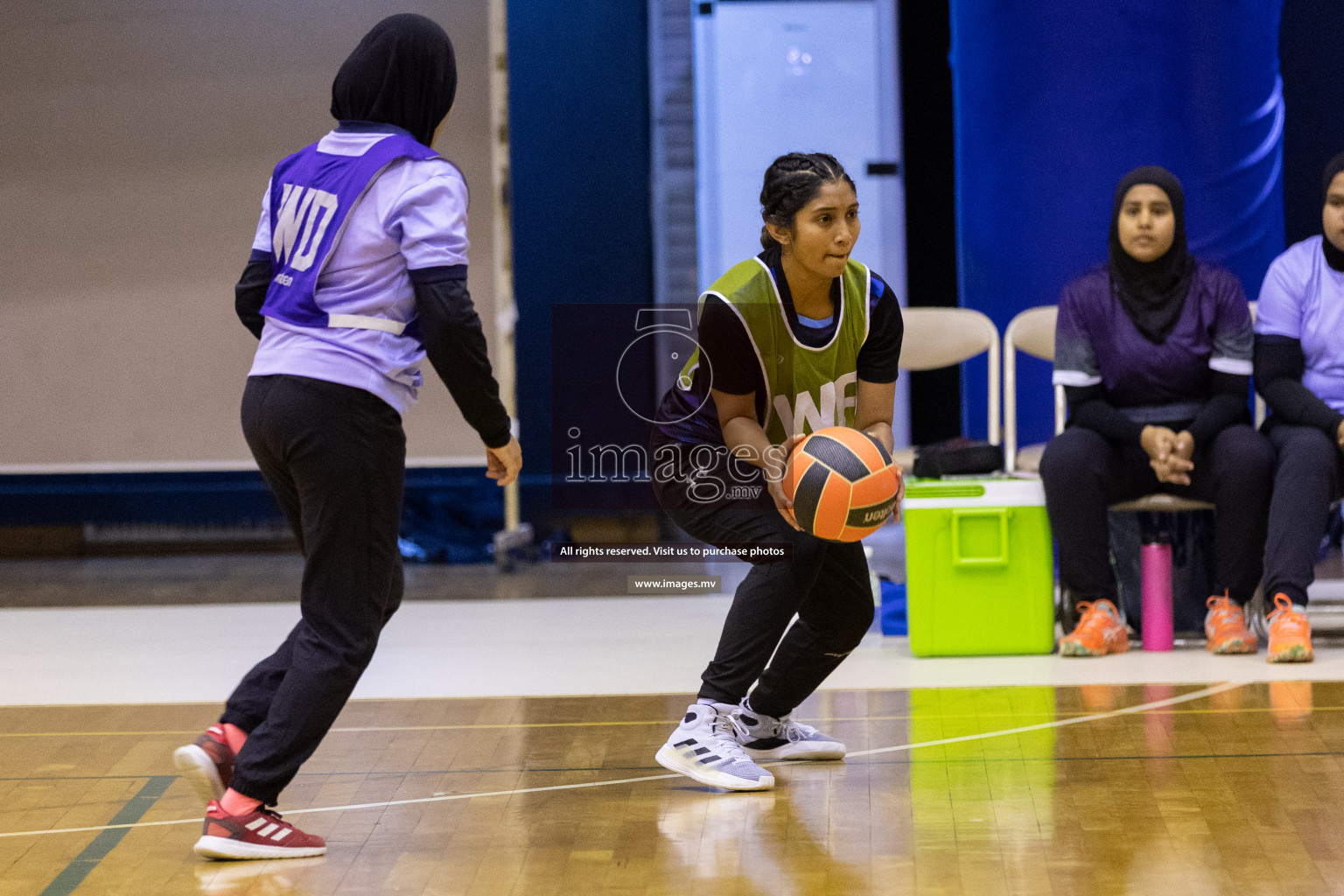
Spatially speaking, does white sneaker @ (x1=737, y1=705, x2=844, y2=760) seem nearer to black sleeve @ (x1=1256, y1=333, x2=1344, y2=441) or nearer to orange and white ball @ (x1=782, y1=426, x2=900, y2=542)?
orange and white ball @ (x1=782, y1=426, x2=900, y2=542)

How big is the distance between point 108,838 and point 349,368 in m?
0.97

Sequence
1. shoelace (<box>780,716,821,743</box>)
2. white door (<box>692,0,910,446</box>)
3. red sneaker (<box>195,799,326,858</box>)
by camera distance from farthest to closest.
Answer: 1. white door (<box>692,0,910,446</box>)
2. shoelace (<box>780,716,821,743</box>)
3. red sneaker (<box>195,799,326,858</box>)

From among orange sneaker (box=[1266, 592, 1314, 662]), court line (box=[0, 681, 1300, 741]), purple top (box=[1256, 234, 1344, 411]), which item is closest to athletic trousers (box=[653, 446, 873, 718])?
court line (box=[0, 681, 1300, 741])

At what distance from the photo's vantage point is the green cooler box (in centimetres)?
410

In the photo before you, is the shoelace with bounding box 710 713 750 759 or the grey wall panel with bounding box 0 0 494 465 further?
the grey wall panel with bounding box 0 0 494 465

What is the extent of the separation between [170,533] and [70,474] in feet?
1.65

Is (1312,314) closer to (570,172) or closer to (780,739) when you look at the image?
(780,739)

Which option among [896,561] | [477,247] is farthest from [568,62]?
[896,561]

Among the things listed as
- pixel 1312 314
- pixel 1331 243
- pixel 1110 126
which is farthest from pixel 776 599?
pixel 1110 126

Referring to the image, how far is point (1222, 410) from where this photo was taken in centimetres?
412

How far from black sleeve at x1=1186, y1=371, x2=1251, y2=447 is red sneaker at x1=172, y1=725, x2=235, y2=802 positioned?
2.76 metres

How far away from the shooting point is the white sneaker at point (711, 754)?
2.81 metres

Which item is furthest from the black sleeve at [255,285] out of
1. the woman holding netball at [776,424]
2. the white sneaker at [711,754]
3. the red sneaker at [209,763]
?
the white sneaker at [711,754]

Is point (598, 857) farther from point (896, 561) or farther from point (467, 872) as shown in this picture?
point (896, 561)
